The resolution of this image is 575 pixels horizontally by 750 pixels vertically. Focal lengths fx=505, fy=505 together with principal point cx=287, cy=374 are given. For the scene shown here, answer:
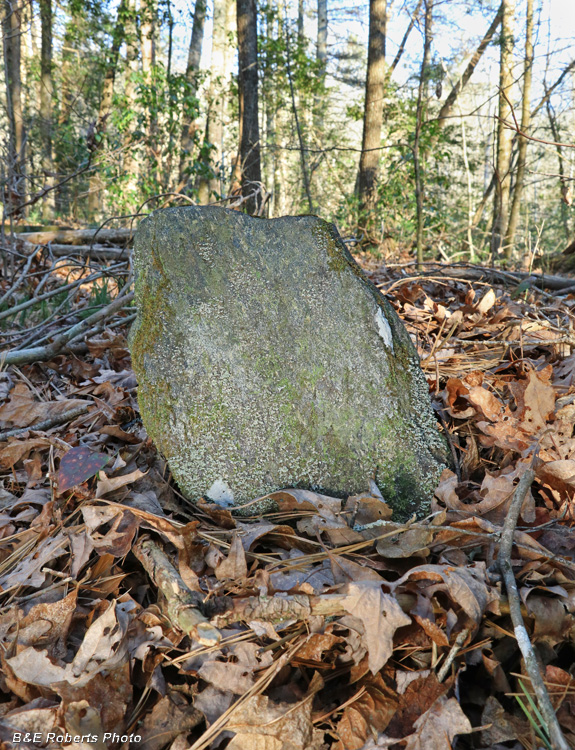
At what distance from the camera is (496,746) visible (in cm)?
106

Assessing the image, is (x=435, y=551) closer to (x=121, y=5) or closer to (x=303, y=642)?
(x=303, y=642)

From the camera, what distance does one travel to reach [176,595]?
127 centimetres

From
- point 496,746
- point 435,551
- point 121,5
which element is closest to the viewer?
point 496,746

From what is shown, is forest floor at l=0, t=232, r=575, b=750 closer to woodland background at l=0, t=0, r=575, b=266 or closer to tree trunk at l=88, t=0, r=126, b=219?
woodland background at l=0, t=0, r=575, b=266

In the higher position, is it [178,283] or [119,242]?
[119,242]

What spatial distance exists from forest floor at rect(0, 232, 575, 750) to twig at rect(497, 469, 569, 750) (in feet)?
0.11

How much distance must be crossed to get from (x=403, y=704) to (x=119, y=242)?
599cm

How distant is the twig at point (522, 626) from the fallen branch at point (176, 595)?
665mm

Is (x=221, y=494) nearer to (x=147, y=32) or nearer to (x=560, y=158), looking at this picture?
(x=560, y=158)

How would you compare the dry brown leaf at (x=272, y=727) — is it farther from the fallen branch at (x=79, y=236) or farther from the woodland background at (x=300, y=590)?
the fallen branch at (x=79, y=236)

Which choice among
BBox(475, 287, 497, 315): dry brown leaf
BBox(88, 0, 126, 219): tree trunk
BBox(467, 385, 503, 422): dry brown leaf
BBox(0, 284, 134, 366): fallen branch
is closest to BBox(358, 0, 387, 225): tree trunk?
BBox(88, 0, 126, 219): tree trunk

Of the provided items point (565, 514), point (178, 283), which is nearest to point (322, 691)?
point (565, 514)

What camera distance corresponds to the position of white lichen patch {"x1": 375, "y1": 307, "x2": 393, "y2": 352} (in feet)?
Answer: 5.88

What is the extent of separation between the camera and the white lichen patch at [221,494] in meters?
1.71
